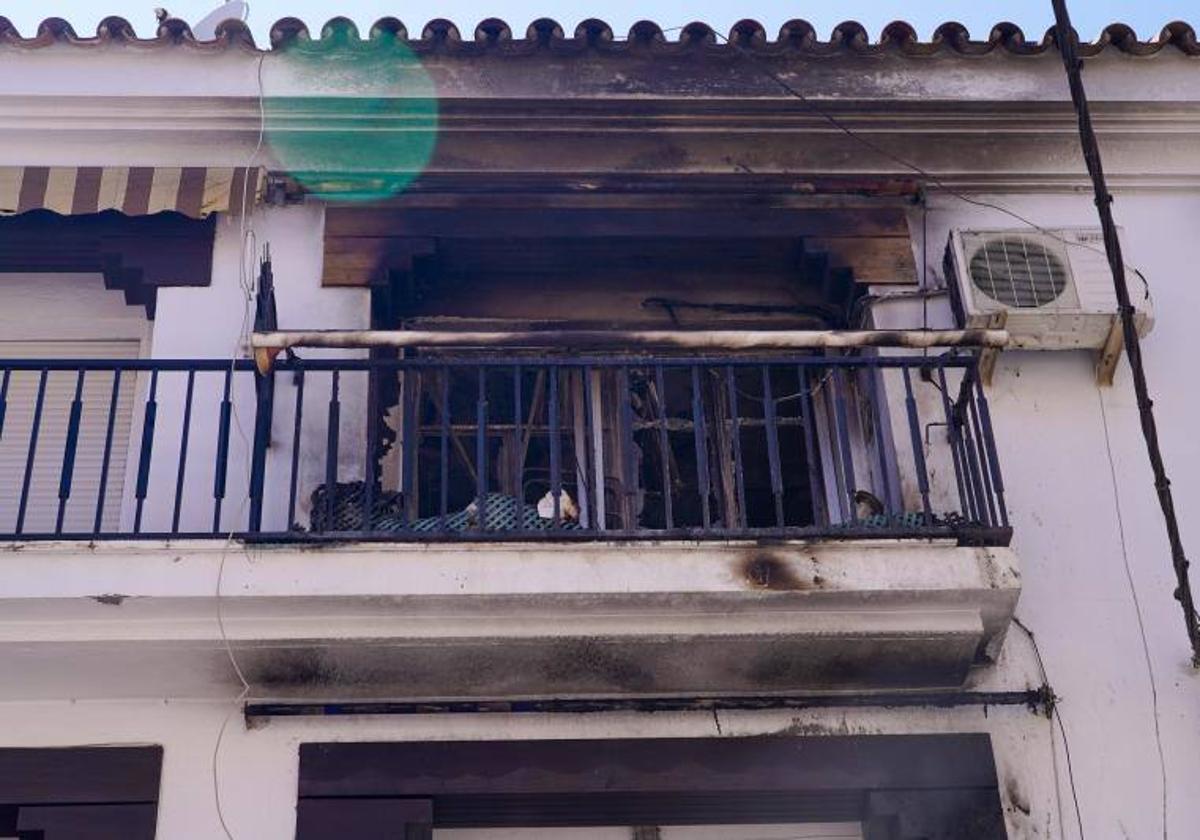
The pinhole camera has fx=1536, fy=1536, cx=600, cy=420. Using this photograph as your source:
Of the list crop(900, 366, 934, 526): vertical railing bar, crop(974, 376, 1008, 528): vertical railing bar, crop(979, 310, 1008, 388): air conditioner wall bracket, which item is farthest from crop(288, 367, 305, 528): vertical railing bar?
crop(979, 310, 1008, 388): air conditioner wall bracket

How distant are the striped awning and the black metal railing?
2.30 feet

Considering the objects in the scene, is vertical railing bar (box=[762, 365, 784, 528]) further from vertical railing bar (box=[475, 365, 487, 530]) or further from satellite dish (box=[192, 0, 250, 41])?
satellite dish (box=[192, 0, 250, 41])

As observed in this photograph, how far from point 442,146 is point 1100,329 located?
282 centimetres

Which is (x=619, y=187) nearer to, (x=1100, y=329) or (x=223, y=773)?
(x=1100, y=329)

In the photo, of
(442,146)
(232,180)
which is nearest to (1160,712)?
(442,146)

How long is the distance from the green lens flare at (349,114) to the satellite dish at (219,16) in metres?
1.10

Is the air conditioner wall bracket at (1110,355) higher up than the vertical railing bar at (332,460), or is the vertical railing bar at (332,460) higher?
the air conditioner wall bracket at (1110,355)

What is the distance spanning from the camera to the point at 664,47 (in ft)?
21.7

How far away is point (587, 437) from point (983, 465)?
163 centimetres

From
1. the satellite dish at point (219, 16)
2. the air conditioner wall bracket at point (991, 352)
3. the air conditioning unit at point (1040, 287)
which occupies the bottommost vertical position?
the air conditioner wall bracket at point (991, 352)

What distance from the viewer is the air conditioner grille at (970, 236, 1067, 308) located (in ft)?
20.1

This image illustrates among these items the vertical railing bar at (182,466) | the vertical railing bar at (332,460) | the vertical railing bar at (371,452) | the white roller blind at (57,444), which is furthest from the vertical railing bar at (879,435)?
the white roller blind at (57,444)

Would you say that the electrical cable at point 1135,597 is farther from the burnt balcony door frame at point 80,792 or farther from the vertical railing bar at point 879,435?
the burnt balcony door frame at point 80,792

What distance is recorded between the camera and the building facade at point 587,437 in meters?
5.05
